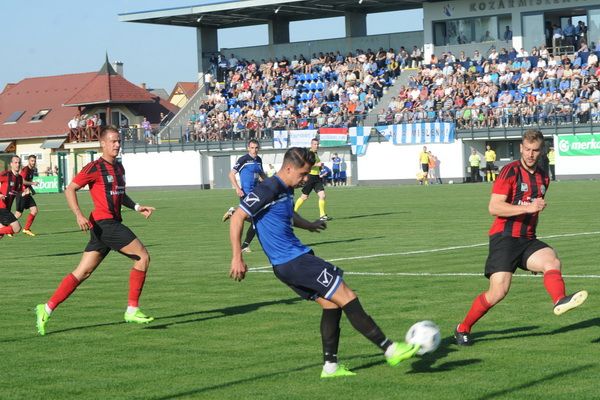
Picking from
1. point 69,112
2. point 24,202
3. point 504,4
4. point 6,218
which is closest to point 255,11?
point 504,4

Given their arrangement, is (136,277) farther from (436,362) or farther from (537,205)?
(537,205)

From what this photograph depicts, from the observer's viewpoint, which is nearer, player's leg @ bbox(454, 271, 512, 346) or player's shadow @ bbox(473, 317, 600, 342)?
player's leg @ bbox(454, 271, 512, 346)

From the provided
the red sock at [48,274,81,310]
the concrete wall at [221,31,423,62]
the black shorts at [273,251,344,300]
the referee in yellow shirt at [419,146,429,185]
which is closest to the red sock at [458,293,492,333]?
the black shorts at [273,251,344,300]

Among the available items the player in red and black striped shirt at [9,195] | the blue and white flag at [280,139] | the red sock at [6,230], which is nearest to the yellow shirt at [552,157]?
the blue and white flag at [280,139]

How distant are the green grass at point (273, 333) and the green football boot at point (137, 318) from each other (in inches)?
6.7

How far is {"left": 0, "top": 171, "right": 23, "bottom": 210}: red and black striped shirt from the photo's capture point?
25889 millimetres

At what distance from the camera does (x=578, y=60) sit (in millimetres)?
55281

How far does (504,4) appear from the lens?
200ft

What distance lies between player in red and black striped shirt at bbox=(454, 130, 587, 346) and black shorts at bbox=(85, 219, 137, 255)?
378 cm

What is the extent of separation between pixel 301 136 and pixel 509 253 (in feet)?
172

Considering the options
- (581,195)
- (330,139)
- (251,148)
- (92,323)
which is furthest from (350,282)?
(330,139)

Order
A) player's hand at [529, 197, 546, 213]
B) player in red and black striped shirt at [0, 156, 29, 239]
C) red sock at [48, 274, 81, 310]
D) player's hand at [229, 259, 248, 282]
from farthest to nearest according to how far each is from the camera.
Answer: player in red and black striped shirt at [0, 156, 29, 239] < red sock at [48, 274, 81, 310] < player's hand at [529, 197, 546, 213] < player's hand at [229, 259, 248, 282]

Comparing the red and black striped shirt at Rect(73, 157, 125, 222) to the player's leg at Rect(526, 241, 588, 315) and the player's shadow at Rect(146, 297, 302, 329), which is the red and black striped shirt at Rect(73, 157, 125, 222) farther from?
the player's leg at Rect(526, 241, 588, 315)

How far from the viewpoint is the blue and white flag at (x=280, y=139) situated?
6266 centimetres
